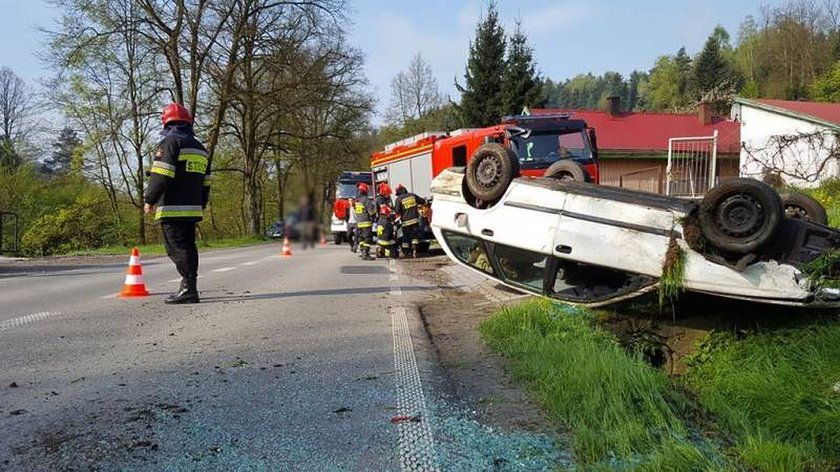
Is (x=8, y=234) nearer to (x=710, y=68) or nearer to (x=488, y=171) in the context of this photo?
(x=488, y=171)

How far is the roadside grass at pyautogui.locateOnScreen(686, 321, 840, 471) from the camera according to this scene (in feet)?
10.4

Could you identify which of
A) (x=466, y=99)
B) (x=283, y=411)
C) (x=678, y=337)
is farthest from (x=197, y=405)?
(x=466, y=99)

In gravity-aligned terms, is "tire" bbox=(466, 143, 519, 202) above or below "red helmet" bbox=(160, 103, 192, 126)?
below

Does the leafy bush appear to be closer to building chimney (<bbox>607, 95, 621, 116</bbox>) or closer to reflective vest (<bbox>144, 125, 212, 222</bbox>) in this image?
reflective vest (<bbox>144, 125, 212, 222</bbox>)

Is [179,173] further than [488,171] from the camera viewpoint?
No

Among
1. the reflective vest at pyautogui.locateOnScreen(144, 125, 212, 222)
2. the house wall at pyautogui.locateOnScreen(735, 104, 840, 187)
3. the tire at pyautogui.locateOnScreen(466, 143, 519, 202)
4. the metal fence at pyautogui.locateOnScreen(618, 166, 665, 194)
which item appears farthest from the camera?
the metal fence at pyautogui.locateOnScreen(618, 166, 665, 194)

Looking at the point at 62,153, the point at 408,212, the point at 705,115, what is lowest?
the point at 408,212

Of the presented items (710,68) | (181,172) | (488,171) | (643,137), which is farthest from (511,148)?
(710,68)

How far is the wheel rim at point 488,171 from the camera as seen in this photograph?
601 cm

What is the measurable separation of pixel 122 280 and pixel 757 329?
8725 millimetres

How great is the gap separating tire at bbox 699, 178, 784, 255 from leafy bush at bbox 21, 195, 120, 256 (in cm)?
2434

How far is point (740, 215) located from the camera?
4.62 metres

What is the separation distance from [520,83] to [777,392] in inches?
1233

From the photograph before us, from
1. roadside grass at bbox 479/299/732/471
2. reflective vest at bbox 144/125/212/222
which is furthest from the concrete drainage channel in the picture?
reflective vest at bbox 144/125/212/222
